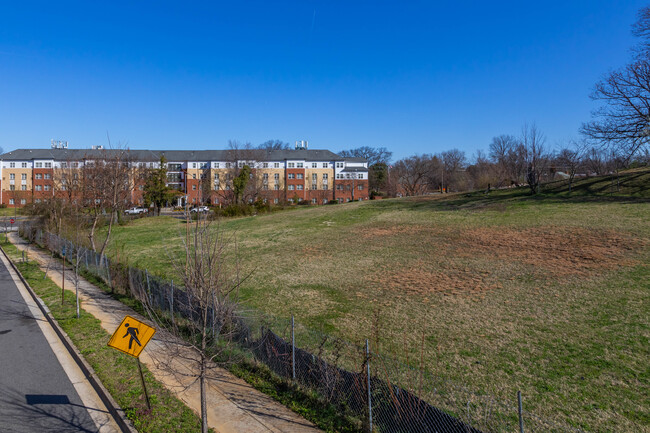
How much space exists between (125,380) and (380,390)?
6.27 m

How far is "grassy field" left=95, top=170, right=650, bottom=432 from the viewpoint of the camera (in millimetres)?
9125

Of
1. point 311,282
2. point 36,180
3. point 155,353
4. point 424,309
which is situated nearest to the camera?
point 155,353

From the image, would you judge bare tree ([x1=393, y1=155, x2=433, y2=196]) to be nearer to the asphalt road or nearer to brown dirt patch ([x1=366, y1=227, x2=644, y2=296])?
brown dirt patch ([x1=366, y1=227, x2=644, y2=296])

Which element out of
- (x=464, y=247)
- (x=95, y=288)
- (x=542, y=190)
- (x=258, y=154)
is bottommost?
(x=95, y=288)

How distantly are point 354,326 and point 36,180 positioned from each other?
93.6m

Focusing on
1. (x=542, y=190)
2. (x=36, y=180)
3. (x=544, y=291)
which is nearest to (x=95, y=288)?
(x=544, y=291)

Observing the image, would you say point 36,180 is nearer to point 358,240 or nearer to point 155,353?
point 358,240

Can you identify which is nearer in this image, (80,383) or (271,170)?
(80,383)

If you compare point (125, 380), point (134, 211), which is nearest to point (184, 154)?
point (134, 211)

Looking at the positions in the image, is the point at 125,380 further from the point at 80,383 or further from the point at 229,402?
the point at 229,402

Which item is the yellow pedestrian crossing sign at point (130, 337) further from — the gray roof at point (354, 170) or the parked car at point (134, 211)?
the gray roof at point (354, 170)

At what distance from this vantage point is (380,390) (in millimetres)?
7660

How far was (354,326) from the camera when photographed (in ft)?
42.5

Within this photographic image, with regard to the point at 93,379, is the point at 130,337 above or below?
above
